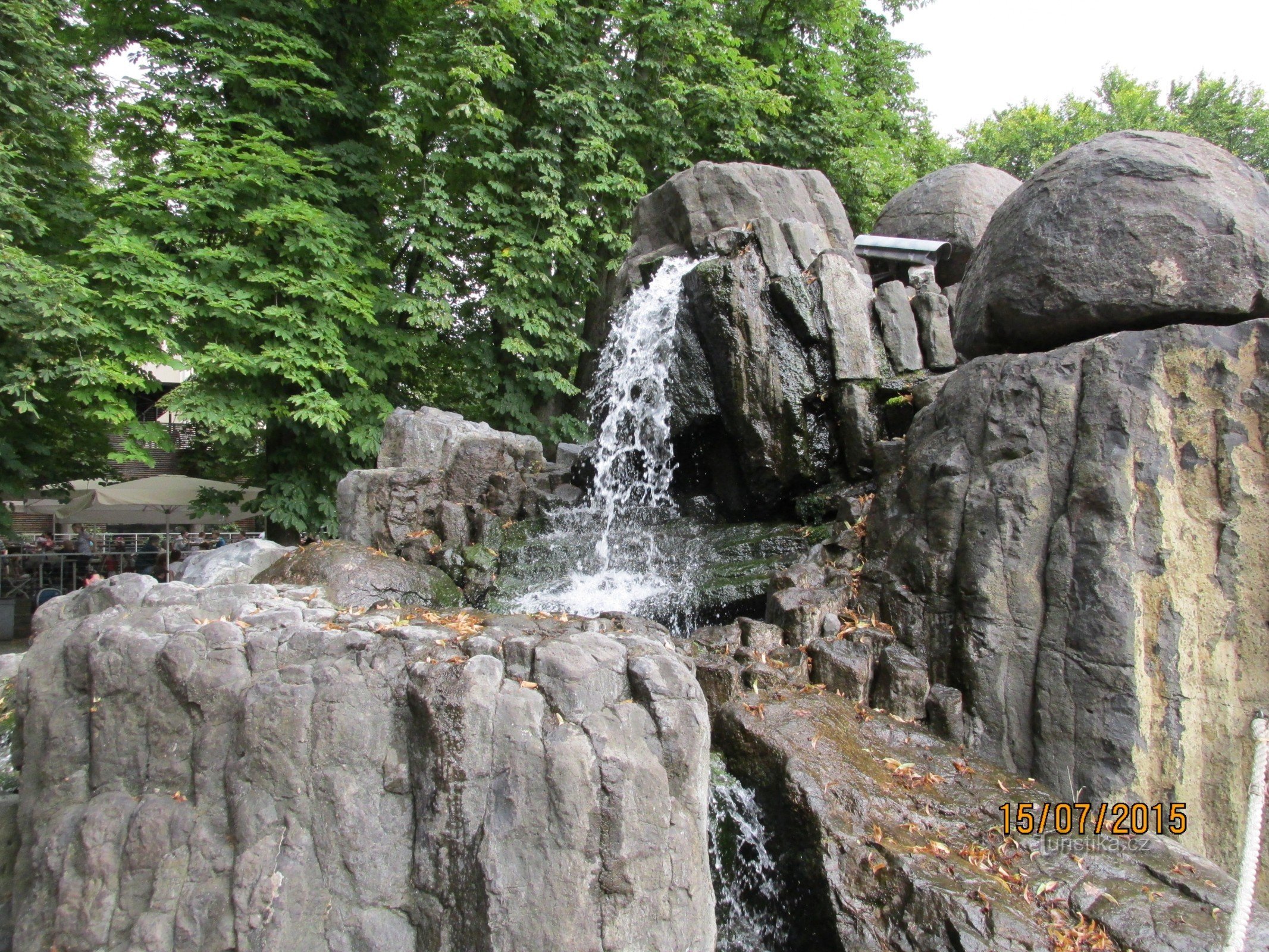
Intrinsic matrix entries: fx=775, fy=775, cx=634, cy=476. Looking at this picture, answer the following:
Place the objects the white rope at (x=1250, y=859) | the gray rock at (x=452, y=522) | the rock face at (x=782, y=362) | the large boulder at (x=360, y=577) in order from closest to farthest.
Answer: the white rope at (x=1250, y=859) → the large boulder at (x=360, y=577) → the rock face at (x=782, y=362) → the gray rock at (x=452, y=522)

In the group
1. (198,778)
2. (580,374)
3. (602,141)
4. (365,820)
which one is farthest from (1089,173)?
(580,374)

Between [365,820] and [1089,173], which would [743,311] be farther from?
[365,820]

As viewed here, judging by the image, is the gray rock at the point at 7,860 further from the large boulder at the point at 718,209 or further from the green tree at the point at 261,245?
the large boulder at the point at 718,209

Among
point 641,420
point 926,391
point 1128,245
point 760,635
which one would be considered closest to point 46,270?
point 641,420

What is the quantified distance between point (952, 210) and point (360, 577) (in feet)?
30.8

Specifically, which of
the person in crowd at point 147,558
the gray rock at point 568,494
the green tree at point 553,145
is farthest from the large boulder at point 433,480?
the person in crowd at point 147,558

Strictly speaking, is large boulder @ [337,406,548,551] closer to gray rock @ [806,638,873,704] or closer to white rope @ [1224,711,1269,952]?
gray rock @ [806,638,873,704]

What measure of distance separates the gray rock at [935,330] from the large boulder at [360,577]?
235 inches

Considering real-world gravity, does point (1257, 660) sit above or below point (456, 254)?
below

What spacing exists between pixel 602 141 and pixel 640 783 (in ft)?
40.9

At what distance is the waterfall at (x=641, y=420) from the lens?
31.4ft

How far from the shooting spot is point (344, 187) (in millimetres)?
13234

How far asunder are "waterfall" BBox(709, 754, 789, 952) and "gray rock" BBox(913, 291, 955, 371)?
6197mm

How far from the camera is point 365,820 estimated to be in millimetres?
3314
